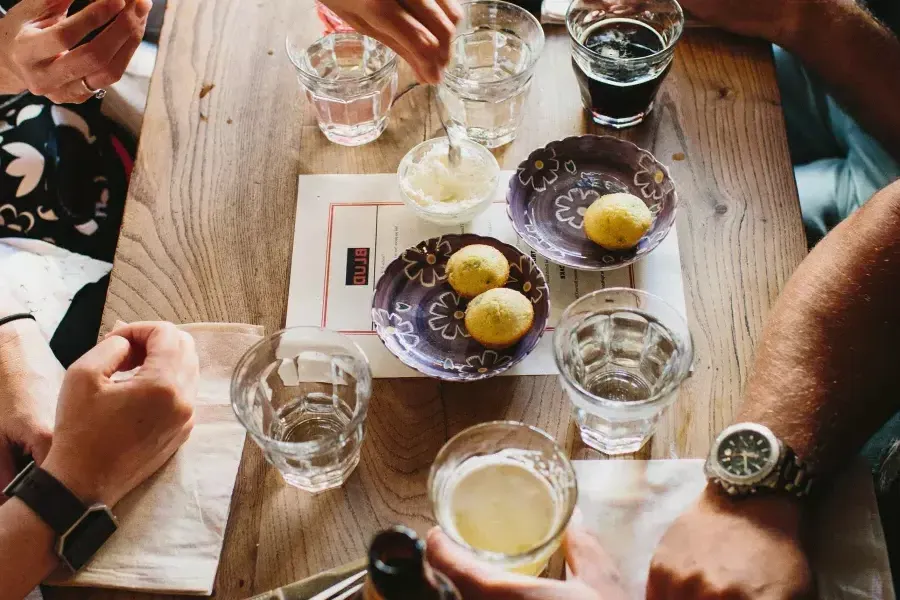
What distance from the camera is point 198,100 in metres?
1.26

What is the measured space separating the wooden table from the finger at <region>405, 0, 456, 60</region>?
0.15m

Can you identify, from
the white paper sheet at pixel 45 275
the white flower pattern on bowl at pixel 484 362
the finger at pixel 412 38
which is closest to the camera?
the white flower pattern on bowl at pixel 484 362

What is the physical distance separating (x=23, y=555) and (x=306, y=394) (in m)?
0.35

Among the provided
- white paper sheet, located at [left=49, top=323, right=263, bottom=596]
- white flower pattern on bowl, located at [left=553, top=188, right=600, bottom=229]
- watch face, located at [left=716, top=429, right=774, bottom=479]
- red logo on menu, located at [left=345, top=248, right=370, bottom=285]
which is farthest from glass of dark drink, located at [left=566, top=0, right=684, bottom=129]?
white paper sheet, located at [left=49, top=323, right=263, bottom=596]

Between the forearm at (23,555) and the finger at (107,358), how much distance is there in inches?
6.8

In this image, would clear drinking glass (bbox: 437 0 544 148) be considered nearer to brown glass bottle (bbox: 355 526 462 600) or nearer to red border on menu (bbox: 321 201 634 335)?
red border on menu (bbox: 321 201 634 335)

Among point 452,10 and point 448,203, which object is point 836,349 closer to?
point 448,203

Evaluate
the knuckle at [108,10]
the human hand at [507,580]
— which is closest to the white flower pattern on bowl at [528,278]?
the human hand at [507,580]

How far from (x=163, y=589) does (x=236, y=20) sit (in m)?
0.94

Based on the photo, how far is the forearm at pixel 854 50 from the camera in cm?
123

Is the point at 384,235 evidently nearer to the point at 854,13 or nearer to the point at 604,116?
the point at 604,116

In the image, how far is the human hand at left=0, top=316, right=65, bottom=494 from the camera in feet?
3.30

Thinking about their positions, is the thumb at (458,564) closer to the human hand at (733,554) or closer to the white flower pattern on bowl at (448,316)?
the human hand at (733,554)

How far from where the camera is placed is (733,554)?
32.9 inches
